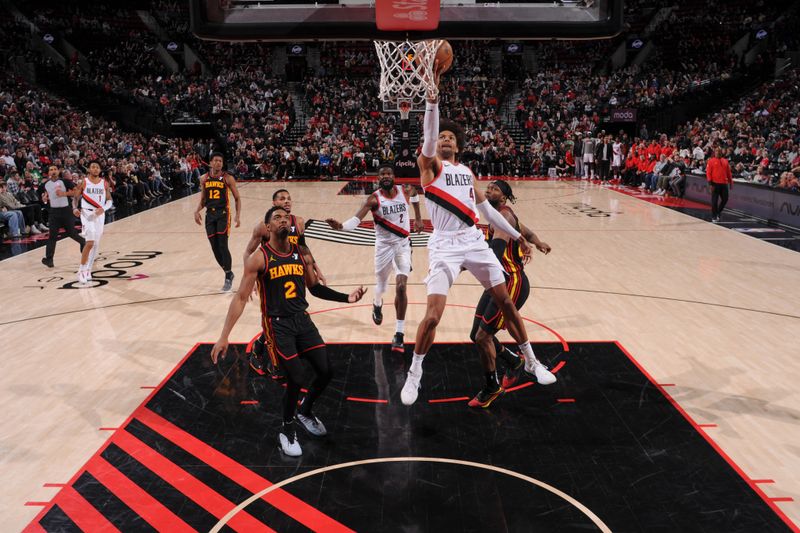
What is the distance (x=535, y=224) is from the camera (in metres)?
14.9

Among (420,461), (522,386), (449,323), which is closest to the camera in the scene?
(420,461)

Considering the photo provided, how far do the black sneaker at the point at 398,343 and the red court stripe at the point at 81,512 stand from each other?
A: 3.24 meters

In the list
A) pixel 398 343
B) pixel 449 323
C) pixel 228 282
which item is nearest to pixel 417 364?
pixel 398 343

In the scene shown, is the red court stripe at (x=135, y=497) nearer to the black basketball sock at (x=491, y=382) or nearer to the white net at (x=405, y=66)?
the black basketball sock at (x=491, y=382)

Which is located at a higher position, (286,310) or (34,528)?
(286,310)

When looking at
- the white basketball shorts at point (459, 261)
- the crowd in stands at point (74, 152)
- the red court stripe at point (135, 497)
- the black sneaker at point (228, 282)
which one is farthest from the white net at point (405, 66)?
the crowd in stands at point (74, 152)

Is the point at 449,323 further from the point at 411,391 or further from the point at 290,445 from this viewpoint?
the point at 290,445

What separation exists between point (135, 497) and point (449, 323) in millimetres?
4200

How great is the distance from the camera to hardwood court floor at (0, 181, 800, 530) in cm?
497

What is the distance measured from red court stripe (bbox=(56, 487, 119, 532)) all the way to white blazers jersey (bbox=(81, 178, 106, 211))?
6.12 meters

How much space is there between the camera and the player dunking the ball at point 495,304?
539cm

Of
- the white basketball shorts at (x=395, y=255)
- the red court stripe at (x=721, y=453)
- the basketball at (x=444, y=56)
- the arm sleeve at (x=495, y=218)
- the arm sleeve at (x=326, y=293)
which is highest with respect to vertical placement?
the basketball at (x=444, y=56)

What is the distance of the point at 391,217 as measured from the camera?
705 cm

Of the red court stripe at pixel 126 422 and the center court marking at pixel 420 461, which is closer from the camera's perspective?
the center court marking at pixel 420 461
